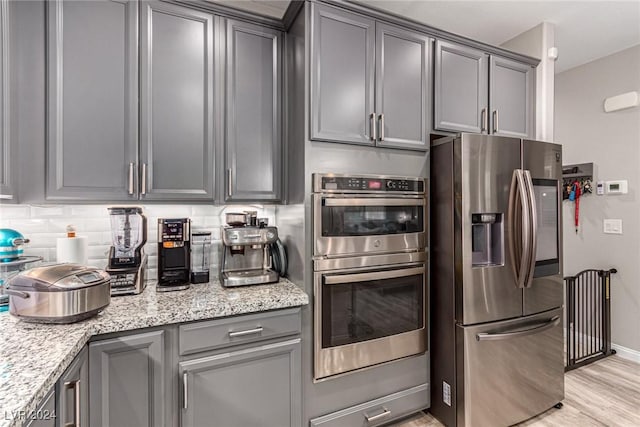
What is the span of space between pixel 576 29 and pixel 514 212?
1905mm

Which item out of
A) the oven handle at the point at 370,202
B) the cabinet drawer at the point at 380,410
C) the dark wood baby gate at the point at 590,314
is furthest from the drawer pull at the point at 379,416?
the dark wood baby gate at the point at 590,314

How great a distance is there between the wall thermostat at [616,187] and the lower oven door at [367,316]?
93.9 inches

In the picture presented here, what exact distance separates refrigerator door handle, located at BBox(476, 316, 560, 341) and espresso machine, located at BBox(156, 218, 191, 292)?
5.79 ft

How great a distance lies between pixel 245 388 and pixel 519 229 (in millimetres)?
1804

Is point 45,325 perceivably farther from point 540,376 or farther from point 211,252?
point 540,376

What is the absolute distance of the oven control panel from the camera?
5.58ft

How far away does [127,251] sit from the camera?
5.68 feet

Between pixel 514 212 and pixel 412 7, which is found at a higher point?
pixel 412 7

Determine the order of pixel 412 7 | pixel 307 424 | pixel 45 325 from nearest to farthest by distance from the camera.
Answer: pixel 45 325 → pixel 307 424 → pixel 412 7

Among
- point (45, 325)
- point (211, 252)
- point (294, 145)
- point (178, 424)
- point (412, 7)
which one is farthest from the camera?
point (412, 7)

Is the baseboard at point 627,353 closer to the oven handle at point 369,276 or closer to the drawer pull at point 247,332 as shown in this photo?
the oven handle at point 369,276

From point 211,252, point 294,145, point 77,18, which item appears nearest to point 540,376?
point 294,145

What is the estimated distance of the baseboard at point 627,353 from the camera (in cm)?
281

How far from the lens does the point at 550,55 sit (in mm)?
2465
